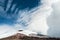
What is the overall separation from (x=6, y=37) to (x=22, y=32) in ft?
41.7

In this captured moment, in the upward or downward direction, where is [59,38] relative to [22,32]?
downward

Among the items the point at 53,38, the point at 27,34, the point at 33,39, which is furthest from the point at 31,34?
the point at 53,38

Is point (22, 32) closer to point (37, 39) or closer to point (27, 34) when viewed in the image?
point (27, 34)

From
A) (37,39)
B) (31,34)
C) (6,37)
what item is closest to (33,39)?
(37,39)

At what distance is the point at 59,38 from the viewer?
103438 millimetres

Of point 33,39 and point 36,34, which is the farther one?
point 36,34

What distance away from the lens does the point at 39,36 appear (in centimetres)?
10506

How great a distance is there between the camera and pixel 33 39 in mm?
98375

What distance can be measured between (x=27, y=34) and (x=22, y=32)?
5926mm

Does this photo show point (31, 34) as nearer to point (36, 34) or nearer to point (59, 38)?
point (36, 34)

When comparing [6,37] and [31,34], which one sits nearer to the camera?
[6,37]

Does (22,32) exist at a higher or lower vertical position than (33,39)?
higher

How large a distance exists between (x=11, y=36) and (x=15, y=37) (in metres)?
4.37

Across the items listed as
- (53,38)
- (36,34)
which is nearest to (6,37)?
(36,34)
